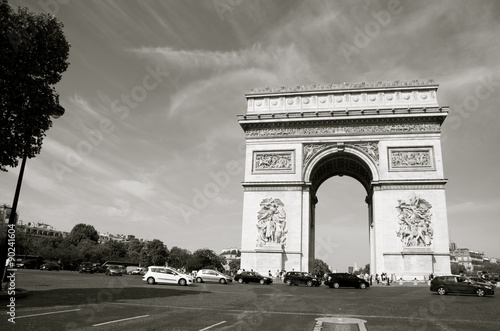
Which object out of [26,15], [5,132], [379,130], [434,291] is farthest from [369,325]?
[379,130]

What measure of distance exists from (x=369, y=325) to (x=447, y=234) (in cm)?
2620

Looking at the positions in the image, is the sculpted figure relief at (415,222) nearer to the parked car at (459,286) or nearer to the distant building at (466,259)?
the parked car at (459,286)

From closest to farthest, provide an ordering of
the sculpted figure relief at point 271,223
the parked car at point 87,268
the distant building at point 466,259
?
the sculpted figure relief at point 271,223 → the parked car at point 87,268 → the distant building at point 466,259

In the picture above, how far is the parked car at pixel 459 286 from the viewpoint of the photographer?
813 inches

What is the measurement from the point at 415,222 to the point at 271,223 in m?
11.9

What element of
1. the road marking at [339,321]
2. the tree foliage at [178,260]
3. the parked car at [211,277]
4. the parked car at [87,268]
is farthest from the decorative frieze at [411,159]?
the tree foliage at [178,260]

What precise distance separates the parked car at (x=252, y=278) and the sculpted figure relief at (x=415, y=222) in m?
11.6

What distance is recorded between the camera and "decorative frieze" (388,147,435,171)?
1319 inches

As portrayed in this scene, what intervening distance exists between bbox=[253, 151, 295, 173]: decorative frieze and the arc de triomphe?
0.30 ft

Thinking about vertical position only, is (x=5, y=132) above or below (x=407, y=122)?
below

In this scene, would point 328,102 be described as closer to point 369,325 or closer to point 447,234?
point 447,234

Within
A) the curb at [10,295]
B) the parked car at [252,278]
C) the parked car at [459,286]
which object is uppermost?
the parked car at [459,286]

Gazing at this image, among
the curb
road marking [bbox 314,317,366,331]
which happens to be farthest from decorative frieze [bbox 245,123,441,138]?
road marking [bbox 314,317,366,331]

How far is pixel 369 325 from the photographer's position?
8734mm
